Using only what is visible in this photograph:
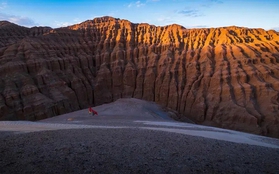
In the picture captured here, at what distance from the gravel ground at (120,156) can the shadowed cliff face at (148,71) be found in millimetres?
29753

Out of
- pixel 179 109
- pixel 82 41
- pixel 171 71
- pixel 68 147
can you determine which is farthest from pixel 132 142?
pixel 82 41

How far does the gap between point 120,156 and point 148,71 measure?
4474cm

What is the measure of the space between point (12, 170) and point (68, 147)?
1.97 m

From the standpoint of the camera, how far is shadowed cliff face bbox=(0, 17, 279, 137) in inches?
1476

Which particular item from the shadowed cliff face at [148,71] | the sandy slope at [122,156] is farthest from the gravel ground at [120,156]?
the shadowed cliff face at [148,71]

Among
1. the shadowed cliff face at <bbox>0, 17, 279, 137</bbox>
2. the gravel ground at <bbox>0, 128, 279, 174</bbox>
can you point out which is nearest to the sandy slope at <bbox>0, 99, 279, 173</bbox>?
the gravel ground at <bbox>0, 128, 279, 174</bbox>

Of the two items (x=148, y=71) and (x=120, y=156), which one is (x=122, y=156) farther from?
(x=148, y=71)

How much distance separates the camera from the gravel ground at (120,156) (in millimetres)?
6203

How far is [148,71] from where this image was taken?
51375 mm

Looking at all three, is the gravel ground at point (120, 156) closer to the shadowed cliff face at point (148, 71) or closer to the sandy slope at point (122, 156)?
the sandy slope at point (122, 156)

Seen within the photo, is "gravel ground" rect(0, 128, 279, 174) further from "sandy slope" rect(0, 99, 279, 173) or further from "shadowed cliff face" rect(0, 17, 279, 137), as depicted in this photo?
A: "shadowed cliff face" rect(0, 17, 279, 137)

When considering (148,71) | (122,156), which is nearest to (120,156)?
(122,156)

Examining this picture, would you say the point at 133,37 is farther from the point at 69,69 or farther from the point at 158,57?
the point at 69,69

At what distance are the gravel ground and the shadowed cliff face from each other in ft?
97.6
